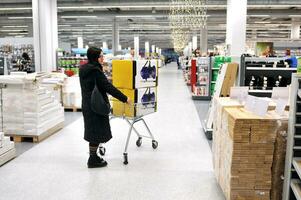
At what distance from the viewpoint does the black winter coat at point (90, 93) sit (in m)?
4.67

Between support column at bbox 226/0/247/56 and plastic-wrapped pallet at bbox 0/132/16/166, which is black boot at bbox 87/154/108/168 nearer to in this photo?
plastic-wrapped pallet at bbox 0/132/16/166

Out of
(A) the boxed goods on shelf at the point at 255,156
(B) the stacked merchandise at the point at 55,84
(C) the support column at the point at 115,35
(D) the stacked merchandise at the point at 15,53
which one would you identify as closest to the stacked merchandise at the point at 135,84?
(A) the boxed goods on shelf at the point at 255,156

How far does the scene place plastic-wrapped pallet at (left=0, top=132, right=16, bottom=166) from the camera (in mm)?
4973

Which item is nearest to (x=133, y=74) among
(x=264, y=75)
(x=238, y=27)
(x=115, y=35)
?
(x=264, y=75)

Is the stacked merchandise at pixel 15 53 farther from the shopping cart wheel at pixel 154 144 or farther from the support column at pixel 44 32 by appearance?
the shopping cart wheel at pixel 154 144

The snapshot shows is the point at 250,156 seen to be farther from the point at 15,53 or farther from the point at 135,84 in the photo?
the point at 15,53

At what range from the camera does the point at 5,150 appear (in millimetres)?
5090

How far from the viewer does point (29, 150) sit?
5.72 metres

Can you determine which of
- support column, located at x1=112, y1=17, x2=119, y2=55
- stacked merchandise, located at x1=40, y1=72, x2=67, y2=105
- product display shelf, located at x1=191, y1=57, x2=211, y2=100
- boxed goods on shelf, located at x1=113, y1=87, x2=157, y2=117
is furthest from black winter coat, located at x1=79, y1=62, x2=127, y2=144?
support column, located at x1=112, y1=17, x2=119, y2=55

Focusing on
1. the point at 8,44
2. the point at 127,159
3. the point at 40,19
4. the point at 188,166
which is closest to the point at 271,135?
the point at 188,166

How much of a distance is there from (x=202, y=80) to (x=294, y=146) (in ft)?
29.8

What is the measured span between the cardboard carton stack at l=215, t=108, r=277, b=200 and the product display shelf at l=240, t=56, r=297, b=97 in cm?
347

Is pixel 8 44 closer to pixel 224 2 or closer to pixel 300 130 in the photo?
pixel 224 2

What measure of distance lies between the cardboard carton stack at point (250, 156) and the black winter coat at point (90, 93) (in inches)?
75.6
